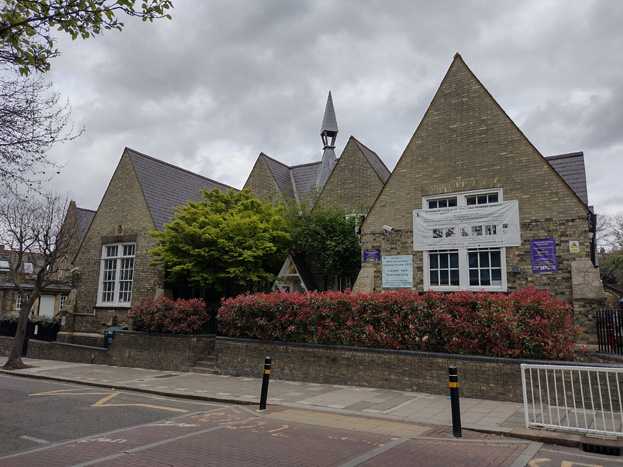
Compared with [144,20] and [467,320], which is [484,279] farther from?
[144,20]

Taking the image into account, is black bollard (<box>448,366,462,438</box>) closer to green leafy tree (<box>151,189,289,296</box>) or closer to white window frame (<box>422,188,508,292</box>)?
white window frame (<box>422,188,508,292</box>)

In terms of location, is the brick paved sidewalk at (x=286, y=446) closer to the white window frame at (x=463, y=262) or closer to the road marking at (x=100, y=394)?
the road marking at (x=100, y=394)

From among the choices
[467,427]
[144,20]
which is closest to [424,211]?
[467,427]

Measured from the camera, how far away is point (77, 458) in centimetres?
642

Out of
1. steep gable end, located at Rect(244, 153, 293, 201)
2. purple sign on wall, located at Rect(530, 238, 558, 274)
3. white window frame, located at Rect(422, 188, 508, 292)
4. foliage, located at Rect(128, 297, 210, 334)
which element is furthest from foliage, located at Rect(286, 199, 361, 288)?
purple sign on wall, located at Rect(530, 238, 558, 274)

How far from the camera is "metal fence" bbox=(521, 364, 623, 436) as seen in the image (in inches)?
282

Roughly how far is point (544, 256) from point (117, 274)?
766 inches

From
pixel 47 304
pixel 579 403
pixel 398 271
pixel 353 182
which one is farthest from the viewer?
pixel 47 304

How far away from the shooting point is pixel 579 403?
29.5ft

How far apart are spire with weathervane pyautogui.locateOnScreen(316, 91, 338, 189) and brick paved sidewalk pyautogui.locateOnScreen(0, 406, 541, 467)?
19.1 m

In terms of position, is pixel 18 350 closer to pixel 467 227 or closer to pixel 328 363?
pixel 328 363

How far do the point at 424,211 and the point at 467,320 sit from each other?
6.12 meters

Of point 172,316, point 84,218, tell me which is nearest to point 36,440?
point 172,316

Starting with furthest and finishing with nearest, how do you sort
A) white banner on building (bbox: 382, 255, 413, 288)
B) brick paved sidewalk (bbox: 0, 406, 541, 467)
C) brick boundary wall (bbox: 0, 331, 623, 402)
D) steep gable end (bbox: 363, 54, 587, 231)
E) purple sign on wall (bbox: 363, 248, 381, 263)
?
purple sign on wall (bbox: 363, 248, 381, 263) < white banner on building (bbox: 382, 255, 413, 288) < steep gable end (bbox: 363, 54, 587, 231) < brick boundary wall (bbox: 0, 331, 623, 402) < brick paved sidewalk (bbox: 0, 406, 541, 467)
